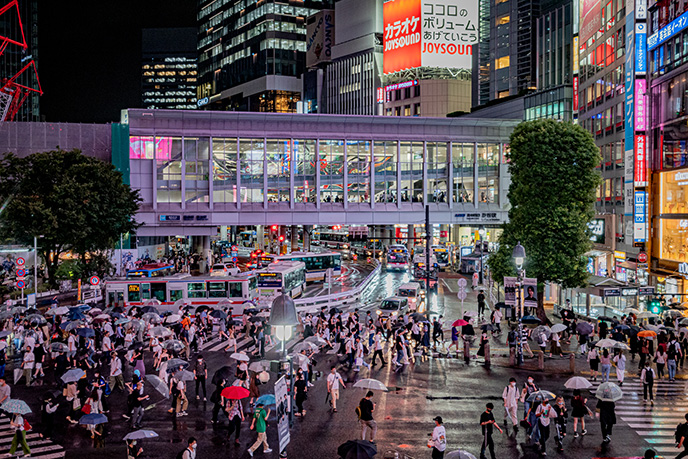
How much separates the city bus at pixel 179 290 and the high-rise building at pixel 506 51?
75.8m

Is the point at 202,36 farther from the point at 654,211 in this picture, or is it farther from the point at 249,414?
the point at 249,414

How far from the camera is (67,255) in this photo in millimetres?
61156

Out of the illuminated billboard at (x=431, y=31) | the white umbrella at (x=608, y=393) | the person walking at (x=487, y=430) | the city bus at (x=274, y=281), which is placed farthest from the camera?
the illuminated billboard at (x=431, y=31)

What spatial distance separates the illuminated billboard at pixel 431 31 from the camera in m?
95.5

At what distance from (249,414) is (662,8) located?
118 feet

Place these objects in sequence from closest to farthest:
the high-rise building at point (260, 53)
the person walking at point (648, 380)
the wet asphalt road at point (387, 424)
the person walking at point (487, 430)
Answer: the person walking at point (487, 430) → the wet asphalt road at point (387, 424) → the person walking at point (648, 380) → the high-rise building at point (260, 53)

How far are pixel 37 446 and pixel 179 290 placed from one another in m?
20.7

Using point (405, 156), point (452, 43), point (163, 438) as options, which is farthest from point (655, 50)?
point (452, 43)

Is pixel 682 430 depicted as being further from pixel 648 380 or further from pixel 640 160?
pixel 640 160

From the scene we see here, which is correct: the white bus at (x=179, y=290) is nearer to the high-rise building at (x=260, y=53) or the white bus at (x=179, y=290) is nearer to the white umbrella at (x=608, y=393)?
the white umbrella at (x=608, y=393)

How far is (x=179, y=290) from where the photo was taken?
121ft

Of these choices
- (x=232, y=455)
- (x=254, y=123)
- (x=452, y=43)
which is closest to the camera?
(x=232, y=455)

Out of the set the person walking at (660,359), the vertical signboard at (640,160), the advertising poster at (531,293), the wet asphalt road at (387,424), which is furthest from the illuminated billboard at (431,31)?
the wet asphalt road at (387,424)

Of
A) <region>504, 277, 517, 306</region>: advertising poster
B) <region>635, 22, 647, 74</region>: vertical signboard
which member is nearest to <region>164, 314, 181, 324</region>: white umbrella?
<region>504, 277, 517, 306</region>: advertising poster
